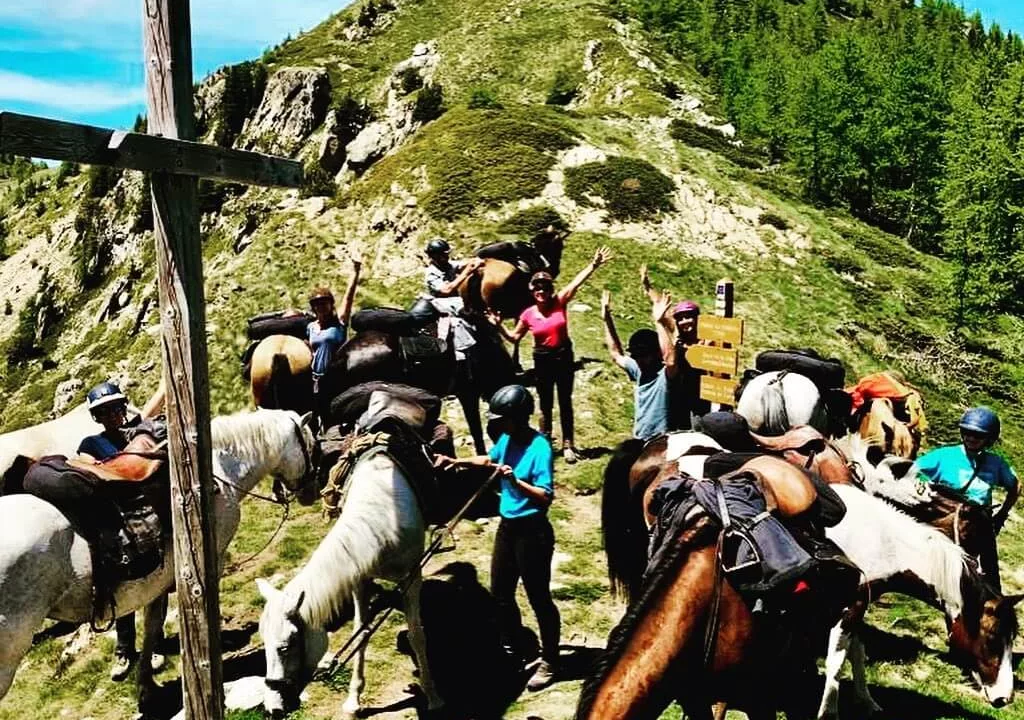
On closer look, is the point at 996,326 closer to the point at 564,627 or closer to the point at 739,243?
the point at 739,243

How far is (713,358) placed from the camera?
351 inches

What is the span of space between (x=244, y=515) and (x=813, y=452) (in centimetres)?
703

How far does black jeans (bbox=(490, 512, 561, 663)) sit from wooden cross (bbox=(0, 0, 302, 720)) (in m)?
2.39

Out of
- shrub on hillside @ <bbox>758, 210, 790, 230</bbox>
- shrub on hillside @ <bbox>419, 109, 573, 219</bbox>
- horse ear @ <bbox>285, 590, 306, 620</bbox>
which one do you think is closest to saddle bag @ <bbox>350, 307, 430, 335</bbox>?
horse ear @ <bbox>285, 590, 306, 620</bbox>

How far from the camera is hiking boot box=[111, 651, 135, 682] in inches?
273

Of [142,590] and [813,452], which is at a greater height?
[813,452]

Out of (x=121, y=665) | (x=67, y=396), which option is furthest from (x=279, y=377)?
(x=67, y=396)

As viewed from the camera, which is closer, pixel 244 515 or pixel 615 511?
pixel 615 511

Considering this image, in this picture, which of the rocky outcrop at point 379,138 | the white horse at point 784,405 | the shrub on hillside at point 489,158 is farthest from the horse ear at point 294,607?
the rocky outcrop at point 379,138

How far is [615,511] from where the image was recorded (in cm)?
698

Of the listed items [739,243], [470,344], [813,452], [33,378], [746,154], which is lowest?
[33,378]

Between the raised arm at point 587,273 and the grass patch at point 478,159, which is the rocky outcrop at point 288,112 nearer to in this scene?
the grass patch at point 478,159

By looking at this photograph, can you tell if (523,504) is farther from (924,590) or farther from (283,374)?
(283,374)

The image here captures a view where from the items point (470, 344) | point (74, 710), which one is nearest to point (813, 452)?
point (470, 344)
